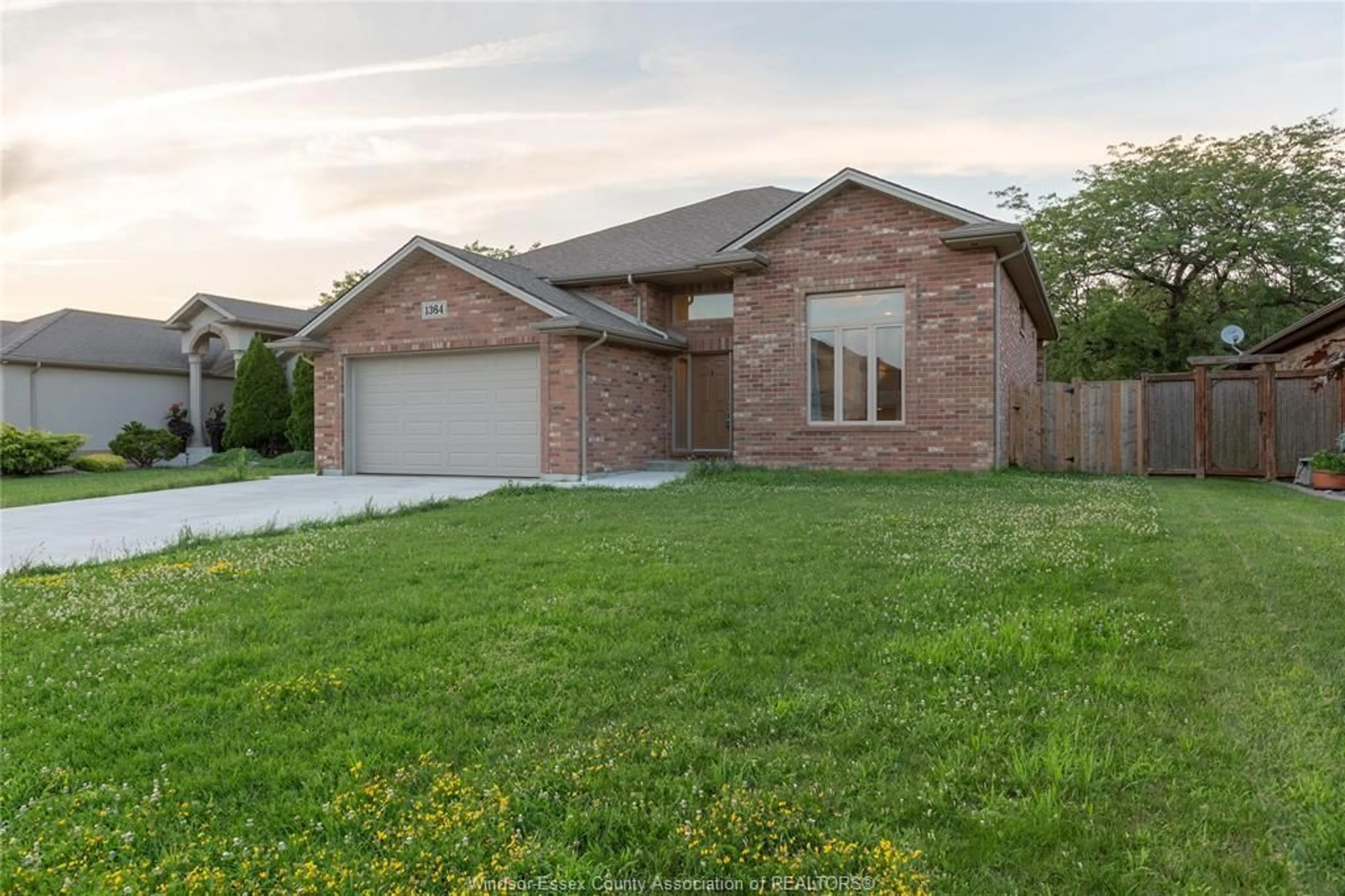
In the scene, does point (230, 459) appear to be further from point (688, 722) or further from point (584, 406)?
point (688, 722)

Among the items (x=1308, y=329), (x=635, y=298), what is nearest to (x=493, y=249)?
(x=635, y=298)

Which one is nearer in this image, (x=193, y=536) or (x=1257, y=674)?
(x=1257, y=674)

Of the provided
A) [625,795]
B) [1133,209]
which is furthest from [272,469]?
[1133,209]

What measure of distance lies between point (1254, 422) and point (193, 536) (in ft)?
51.3

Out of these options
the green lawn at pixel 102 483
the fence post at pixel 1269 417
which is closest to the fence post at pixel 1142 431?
the fence post at pixel 1269 417

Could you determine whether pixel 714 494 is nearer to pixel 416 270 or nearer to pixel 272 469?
pixel 416 270

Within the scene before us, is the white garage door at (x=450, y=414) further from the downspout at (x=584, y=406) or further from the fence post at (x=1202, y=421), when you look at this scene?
the fence post at (x=1202, y=421)

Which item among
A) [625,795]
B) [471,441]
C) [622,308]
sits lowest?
[625,795]

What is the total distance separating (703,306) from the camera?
16.3 m

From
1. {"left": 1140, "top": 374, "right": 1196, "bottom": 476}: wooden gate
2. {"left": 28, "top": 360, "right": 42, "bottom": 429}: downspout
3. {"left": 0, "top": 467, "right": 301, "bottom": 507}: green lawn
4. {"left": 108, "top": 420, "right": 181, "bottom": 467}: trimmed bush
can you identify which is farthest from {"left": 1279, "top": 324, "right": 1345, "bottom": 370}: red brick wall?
{"left": 28, "top": 360, "right": 42, "bottom": 429}: downspout

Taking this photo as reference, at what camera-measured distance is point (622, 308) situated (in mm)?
16016

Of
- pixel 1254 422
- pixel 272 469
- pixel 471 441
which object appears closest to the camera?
pixel 1254 422

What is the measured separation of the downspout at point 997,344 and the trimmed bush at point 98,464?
2003cm

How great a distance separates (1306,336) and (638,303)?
43.2ft
